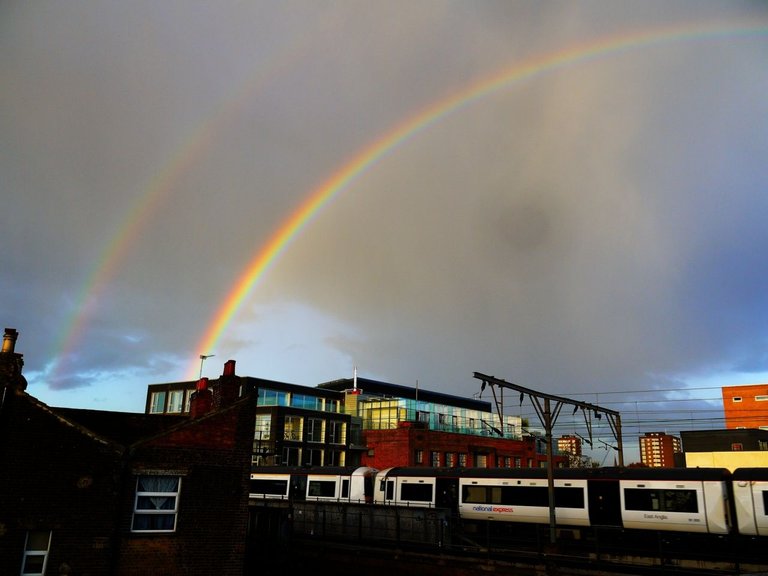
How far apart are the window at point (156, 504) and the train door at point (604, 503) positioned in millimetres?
19156

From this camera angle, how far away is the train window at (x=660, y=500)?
25.5 m

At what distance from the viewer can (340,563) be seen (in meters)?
24.1

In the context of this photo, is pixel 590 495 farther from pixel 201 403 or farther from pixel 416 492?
pixel 201 403

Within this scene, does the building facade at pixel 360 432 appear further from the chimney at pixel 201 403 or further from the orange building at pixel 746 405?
the orange building at pixel 746 405

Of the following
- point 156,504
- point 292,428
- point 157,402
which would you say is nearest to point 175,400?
point 157,402

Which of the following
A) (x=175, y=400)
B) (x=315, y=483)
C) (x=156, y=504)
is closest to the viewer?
(x=156, y=504)

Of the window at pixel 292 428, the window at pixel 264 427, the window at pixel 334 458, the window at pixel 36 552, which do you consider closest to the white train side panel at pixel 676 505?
the window at pixel 36 552

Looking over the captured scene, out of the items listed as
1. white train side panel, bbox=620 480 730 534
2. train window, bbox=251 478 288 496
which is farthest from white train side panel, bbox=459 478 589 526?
train window, bbox=251 478 288 496

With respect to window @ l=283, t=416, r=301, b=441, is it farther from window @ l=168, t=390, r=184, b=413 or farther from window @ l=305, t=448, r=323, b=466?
window @ l=168, t=390, r=184, b=413

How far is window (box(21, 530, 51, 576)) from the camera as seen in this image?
1465 centimetres

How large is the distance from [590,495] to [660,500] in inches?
121

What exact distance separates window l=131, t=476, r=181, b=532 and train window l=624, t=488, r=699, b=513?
19692 mm

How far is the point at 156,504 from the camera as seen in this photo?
54.5ft

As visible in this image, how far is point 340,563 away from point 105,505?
446 inches
